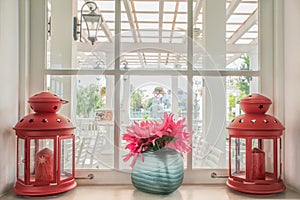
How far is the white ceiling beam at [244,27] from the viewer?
1603 millimetres

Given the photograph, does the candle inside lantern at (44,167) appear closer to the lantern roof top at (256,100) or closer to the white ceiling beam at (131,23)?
the white ceiling beam at (131,23)

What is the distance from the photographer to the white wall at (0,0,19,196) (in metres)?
1.31

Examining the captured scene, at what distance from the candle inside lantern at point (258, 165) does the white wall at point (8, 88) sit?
1.10 m

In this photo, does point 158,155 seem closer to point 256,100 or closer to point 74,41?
point 256,100

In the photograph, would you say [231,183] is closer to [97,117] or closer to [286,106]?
[286,106]

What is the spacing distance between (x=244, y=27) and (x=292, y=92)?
42 cm

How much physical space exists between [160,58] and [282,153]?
77cm

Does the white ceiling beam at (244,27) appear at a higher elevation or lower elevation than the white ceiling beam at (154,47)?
higher

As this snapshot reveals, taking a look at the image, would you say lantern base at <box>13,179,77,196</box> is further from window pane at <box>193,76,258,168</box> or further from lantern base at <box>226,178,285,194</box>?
lantern base at <box>226,178,285,194</box>

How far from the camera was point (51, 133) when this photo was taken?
1.30m

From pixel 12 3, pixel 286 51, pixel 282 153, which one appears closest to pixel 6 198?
pixel 12 3

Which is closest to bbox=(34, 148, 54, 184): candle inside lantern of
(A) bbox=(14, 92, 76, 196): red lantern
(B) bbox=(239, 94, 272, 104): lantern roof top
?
(A) bbox=(14, 92, 76, 196): red lantern

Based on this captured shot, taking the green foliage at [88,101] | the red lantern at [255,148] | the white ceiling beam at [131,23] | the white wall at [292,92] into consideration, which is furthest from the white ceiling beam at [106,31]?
the white wall at [292,92]

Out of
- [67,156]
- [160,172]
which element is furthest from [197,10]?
[67,156]
